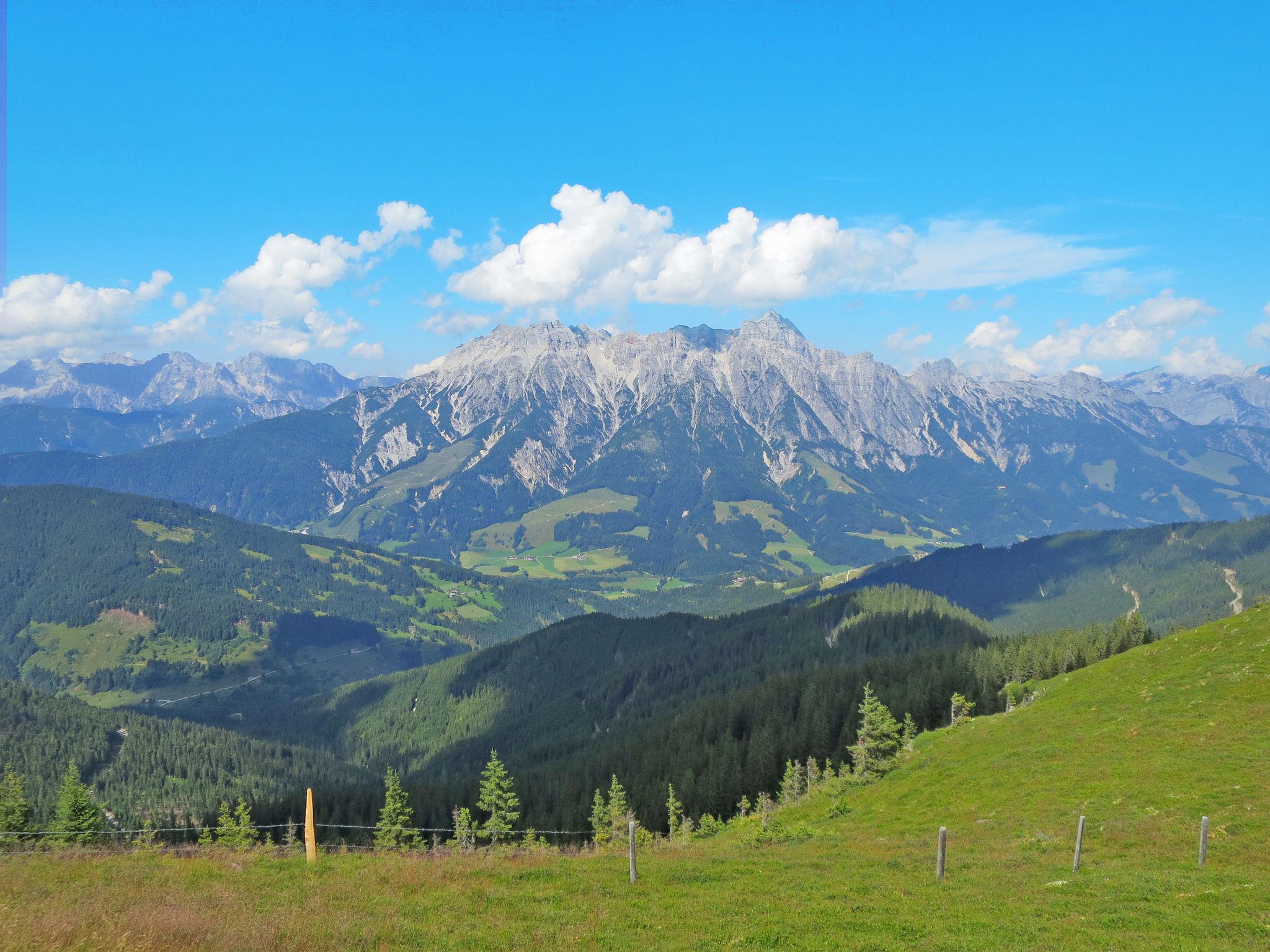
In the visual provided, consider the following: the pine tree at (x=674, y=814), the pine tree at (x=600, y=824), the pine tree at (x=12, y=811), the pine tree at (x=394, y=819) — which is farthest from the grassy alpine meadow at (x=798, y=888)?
the pine tree at (x=394, y=819)

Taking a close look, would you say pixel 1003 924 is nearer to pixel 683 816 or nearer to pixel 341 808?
pixel 683 816

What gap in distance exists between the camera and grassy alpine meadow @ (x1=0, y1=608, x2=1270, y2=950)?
76.2 feet

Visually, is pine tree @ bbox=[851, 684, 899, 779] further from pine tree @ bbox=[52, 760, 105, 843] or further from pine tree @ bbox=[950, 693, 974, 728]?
pine tree @ bbox=[52, 760, 105, 843]

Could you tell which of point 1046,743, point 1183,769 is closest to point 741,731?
point 1046,743

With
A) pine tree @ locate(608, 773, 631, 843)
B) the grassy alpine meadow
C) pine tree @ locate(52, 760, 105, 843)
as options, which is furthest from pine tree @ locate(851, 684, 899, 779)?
pine tree @ locate(52, 760, 105, 843)

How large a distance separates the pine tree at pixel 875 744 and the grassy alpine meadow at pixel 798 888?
22.3 m

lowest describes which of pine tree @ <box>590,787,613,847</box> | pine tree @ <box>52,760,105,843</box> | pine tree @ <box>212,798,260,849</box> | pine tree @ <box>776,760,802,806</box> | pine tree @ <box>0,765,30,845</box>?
pine tree @ <box>590,787,613,847</box>

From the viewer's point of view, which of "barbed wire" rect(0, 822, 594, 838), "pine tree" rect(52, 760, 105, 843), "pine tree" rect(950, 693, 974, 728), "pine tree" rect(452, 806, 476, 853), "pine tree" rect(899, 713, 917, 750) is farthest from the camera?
"pine tree" rect(950, 693, 974, 728)

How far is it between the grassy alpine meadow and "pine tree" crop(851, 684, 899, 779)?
22264mm

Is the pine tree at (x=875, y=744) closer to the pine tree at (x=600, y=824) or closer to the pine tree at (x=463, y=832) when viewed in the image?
the pine tree at (x=600, y=824)

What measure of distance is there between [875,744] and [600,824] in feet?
146

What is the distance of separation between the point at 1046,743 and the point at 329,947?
218 feet

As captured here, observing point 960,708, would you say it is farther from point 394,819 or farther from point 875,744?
point 394,819

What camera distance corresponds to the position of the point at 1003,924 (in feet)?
84.9
